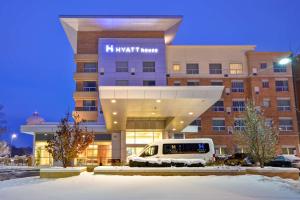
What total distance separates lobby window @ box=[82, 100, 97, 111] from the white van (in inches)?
963

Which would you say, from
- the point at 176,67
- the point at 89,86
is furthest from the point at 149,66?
the point at 89,86

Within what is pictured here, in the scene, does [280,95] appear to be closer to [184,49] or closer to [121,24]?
[184,49]

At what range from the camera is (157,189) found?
42.4 ft

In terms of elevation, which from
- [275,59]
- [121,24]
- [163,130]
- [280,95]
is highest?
[121,24]

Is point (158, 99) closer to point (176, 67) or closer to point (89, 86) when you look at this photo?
point (89, 86)

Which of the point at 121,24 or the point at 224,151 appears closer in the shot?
the point at 121,24

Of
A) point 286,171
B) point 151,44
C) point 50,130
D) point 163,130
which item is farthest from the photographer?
point 151,44

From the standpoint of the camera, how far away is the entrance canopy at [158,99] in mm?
21875

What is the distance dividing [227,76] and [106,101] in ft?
108

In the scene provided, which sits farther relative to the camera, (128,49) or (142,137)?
(128,49)

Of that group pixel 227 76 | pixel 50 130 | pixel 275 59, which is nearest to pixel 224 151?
pixel 227 76

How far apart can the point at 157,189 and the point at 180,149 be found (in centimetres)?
1066

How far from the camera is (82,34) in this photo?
4875 centimetres

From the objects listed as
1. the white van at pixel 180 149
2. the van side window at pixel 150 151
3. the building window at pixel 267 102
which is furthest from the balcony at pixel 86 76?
the van side window at pixel 150 151
